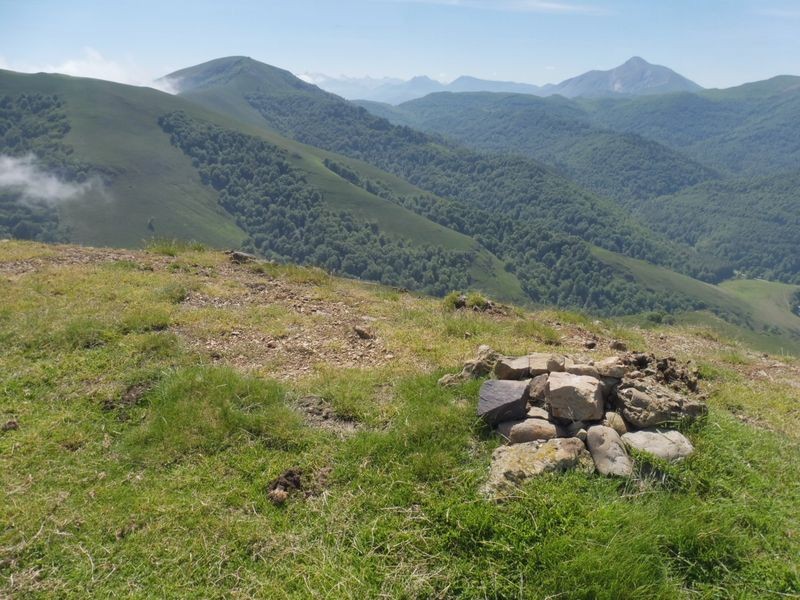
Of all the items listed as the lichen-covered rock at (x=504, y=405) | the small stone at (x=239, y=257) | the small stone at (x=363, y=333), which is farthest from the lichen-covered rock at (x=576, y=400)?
the small stone at (x=239, y=257)

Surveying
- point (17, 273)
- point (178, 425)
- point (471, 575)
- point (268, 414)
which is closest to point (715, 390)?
point (471, 575)

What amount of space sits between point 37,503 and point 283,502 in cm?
260

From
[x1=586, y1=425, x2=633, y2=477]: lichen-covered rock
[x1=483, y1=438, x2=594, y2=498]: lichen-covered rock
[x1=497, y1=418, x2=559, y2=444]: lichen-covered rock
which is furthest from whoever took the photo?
[x1=497, y1=418, x2=559, y2=444]: lichen-covered rock

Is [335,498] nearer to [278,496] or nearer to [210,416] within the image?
[278,496]

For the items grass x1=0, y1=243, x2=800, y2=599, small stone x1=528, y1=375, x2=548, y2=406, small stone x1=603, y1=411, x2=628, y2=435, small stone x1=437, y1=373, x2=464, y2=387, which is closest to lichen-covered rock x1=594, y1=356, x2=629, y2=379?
small stone x1=603, y1=411, x2=628, y2=435

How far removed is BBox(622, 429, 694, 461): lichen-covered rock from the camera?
5.69 meters

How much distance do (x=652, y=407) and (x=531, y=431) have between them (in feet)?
5.40

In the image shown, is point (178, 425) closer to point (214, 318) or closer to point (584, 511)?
point (214, 318)

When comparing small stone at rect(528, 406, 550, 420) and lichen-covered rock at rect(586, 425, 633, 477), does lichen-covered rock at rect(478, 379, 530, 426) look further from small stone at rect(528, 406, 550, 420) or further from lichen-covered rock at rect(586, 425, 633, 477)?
lichen-covered rock at rect(586, 425, 633, 477)

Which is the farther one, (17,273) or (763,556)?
(17,273)

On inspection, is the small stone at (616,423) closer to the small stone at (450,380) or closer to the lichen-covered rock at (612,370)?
the lichen-covered rock at (612,370)

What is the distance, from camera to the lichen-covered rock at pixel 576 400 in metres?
6.12

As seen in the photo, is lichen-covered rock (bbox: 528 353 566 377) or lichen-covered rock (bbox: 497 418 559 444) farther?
lichen-covered rock (bbox: 528 353 566 377)

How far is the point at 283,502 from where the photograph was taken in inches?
214
